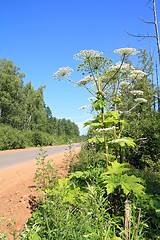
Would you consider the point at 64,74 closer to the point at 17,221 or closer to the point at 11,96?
the point at 17,221

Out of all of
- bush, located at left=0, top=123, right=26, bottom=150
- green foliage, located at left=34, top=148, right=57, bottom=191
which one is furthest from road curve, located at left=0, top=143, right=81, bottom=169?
green foliage, located at left=34, top=148, right=57, bottom=191

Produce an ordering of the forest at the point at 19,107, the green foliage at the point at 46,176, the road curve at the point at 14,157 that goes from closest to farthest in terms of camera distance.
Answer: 1. the green foliage at the point at 46,176
2. the road curve at the point at 14,157
3. the forest at the point at 19,107

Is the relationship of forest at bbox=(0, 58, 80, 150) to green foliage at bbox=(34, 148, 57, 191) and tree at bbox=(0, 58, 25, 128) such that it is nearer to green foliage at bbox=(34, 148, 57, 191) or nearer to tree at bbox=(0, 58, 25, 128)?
tree at bbox=(0, 58, 25, 128)

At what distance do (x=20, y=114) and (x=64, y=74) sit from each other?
31.1m

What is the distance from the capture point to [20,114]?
3184 centimetres

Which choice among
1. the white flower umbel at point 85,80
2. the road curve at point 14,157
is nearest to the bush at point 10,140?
the road curve at point 14,157

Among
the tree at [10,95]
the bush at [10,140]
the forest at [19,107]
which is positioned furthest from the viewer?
the tree at [10,95]

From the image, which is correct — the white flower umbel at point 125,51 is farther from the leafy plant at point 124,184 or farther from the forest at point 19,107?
the forest at point 19,107

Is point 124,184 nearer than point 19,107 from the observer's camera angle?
Yes

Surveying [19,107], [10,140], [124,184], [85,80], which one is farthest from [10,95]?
[124,184]

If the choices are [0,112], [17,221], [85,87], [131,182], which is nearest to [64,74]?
Result: [85,87]

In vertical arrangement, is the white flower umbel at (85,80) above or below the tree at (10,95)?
below

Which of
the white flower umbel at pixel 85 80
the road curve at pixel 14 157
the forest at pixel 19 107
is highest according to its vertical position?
the forest at pixel 19 107

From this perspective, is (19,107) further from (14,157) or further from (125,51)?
(125,51)
